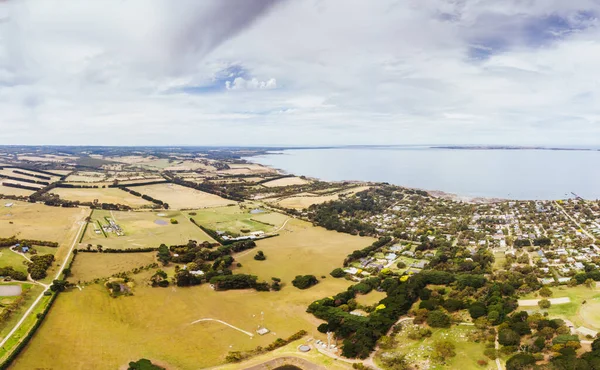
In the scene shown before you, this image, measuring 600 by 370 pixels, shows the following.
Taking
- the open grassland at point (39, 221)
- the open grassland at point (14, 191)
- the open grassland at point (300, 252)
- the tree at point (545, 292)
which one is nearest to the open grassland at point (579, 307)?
the tree at point (545, 292)

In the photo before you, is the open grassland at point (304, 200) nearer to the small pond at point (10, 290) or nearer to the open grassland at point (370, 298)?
the open grassland at point (370, 298)

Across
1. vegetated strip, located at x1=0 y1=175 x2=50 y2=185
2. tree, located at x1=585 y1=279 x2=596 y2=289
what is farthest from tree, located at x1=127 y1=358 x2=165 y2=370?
vegetated strip, located at x1=0 y1=175 x2=50 y2=185

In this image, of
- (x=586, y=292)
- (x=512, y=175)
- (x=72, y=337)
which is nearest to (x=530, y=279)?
(x=586, y=292)

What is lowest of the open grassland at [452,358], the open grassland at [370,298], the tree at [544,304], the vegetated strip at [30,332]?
the open grassland at [370,298]

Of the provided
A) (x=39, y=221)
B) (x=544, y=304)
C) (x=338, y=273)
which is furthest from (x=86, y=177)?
(x=544, y=304)

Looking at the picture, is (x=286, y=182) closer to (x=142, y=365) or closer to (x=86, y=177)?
(x=86, y=177)

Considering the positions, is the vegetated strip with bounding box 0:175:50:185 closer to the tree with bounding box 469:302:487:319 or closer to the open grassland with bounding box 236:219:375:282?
the open grassland with bounding box 236:219:375:282
